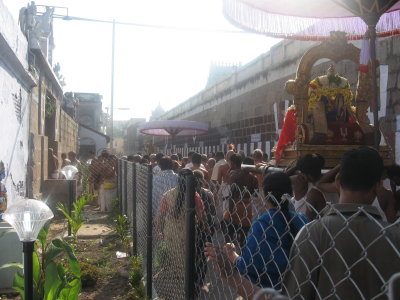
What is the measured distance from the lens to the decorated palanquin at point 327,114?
153 inches

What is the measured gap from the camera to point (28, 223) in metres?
2.91

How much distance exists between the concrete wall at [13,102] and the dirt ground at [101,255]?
1427mm

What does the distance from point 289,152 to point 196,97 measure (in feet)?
56.9

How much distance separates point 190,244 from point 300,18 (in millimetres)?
2648

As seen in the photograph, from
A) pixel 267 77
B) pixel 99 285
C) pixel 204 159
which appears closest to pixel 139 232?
pixel 99 285

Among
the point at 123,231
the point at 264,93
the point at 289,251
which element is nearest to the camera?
the point at 289,251

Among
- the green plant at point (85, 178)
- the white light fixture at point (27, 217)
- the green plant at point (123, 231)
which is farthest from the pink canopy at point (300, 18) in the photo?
the green plant at point (85, 178)

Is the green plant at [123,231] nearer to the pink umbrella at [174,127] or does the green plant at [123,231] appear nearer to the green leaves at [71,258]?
the green leaves at [71,258]

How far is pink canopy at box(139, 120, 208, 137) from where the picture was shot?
51.0ft

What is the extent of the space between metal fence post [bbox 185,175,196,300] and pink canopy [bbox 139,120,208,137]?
1285 cm

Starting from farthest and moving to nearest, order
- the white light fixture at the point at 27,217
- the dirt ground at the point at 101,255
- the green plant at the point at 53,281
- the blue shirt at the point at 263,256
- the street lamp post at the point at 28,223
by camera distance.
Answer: the dirt ground at the point at 101,255
the green plant at the point at 53,281
the white light fixture at the point at 27,217
the street lamp post at the point at 28,223
the blue shirt at the point at 263,256

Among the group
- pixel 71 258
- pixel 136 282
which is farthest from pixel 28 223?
pixel 136 282

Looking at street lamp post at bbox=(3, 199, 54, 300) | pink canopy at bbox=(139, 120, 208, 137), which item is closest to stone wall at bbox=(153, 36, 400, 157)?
pink canopy at bbox=(139, 120, 208, 137)

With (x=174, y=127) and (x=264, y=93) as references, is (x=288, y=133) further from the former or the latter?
(x=174, y=127)
